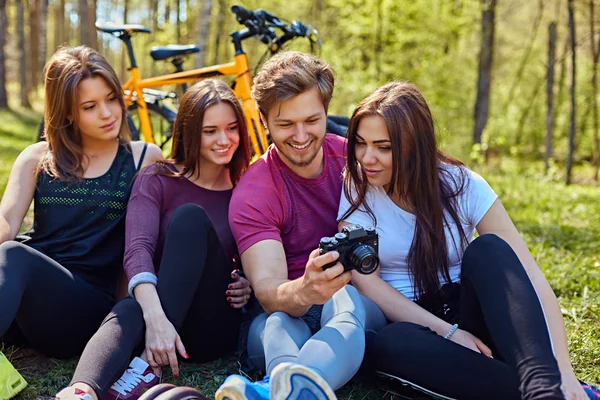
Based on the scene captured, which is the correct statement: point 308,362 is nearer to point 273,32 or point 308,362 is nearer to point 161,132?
point 273,32

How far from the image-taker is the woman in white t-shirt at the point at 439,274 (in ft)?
6.75

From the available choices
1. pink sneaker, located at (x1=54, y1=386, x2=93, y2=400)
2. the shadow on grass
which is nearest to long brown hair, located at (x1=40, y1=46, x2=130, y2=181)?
the shadow on grass

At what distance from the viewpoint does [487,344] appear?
2.28 metres

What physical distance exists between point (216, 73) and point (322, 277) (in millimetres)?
2931

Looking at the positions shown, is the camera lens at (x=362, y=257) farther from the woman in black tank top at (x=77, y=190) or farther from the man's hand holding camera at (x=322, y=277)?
the woman in black tank top at (x=77, y=190)

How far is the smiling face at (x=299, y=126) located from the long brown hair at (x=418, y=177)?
0.15m

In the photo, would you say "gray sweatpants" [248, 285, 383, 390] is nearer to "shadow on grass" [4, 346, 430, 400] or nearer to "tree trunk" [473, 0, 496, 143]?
"shadow on grass" [4, 346, 430, 400]

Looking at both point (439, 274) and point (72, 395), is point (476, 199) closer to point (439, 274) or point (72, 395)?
point (439, 274)

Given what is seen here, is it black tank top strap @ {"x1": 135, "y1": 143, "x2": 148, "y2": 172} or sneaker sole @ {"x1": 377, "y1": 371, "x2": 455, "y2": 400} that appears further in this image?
black tank top strap @ {"x1": 135, "y1": 143, "x2": 148, "y2": 172}

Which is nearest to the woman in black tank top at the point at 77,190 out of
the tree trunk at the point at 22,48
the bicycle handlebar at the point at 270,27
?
the bicycle handlebar at the point at 270,27

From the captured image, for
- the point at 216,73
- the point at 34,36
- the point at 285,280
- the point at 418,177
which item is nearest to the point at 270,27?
the point at 216,73

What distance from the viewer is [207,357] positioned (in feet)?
9.00

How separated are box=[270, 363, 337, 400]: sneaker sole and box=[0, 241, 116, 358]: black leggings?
1.09 metres

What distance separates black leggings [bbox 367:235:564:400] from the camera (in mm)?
1951
